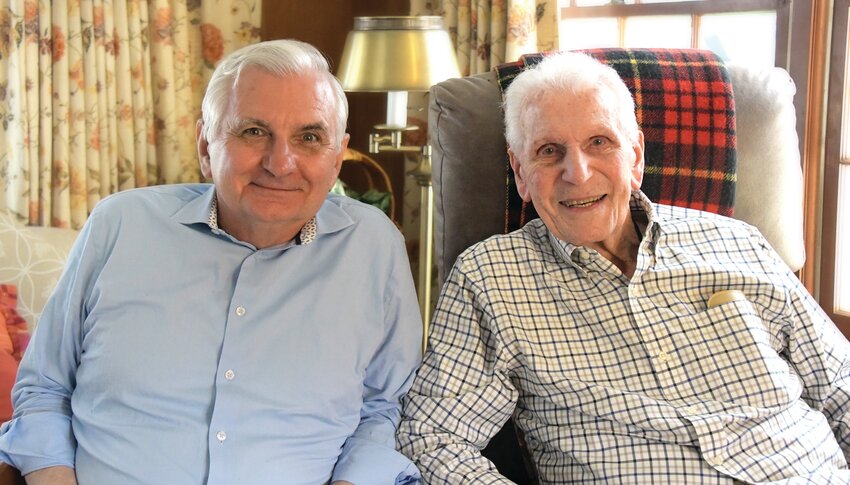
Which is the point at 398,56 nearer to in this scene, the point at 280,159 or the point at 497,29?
the point at 497,29

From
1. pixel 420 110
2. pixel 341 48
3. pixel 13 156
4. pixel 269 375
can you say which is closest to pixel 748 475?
pixel 269 375

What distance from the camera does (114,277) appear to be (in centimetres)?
147

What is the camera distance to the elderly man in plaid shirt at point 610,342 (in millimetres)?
1493

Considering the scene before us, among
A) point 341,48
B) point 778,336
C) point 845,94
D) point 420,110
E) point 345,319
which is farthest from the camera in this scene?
point 341,48

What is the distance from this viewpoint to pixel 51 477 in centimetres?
140

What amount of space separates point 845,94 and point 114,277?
1744 millimetres

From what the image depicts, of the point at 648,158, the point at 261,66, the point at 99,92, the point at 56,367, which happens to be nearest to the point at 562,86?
the point at 648,158

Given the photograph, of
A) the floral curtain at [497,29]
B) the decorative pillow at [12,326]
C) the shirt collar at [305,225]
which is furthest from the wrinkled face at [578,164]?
the decorative pillow at [12,326]

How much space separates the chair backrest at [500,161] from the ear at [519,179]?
0.17 feet

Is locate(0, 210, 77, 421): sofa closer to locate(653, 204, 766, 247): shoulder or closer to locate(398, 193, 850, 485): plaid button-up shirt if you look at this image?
locate(398, 193, 850, 485): plaid button-up shirt

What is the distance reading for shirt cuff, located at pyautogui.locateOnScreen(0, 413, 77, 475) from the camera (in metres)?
1.41

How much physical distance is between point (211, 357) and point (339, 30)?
2308mm

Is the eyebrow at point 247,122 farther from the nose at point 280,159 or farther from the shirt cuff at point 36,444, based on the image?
the shirt cuff at point 36,444

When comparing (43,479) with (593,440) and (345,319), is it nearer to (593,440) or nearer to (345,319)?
(345,319)
